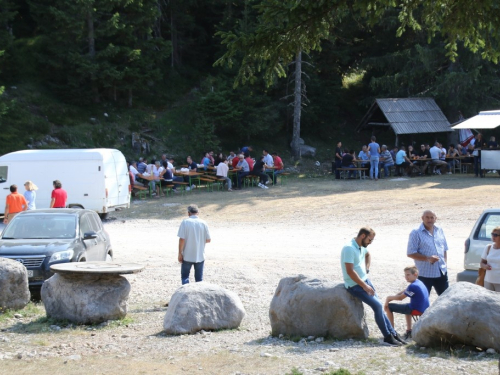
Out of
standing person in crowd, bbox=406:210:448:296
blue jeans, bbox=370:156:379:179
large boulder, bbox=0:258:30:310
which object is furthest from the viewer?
blue jeans, bbox=370:156:379:179

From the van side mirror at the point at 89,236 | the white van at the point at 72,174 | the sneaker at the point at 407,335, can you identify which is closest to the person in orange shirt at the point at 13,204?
the van side mirror at the point at 89,236

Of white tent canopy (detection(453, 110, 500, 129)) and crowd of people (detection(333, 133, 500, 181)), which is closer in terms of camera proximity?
white tent canopy (detection(453, 110, 500, 129))

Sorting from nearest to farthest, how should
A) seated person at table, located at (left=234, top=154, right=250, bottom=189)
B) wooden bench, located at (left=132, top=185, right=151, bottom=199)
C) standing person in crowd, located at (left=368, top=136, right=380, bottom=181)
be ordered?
wooden bench, located at (left=132, top=185, right=151, bottom=199)
seated person at table, located at (left=234, top=154, right=250, bottom=189)
standing person in crowd, located at (left=368, top=136, right=380, bottom=181)

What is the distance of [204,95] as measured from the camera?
38.1m

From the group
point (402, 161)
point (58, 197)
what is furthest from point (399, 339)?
point (402, 161)

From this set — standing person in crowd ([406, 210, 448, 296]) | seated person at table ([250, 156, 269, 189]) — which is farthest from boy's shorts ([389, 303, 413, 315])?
seated person at table ([250, 156, 269, 189])

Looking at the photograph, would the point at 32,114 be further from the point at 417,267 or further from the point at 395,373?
the point at 395,373

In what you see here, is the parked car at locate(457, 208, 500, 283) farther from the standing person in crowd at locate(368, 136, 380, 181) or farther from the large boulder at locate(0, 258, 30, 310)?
the standing person in crowd at locate(368, 136, 380, 181)

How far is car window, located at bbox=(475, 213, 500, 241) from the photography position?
10.4 meters

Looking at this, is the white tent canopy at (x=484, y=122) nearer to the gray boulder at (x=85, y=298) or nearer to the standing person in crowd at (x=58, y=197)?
the standing person in crowd at (x=58, y=197)

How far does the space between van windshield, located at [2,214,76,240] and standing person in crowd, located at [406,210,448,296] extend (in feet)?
21.2

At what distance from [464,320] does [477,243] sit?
3343mm

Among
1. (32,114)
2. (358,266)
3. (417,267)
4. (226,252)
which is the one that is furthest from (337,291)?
(32,114)

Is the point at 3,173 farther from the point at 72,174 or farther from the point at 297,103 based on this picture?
the point at 297,103
